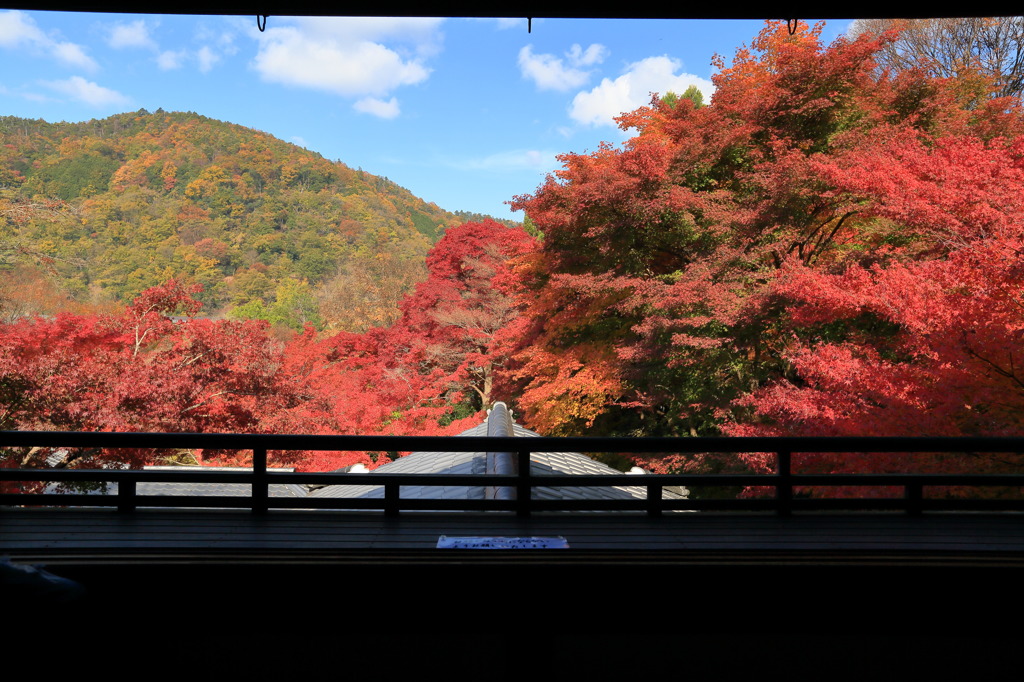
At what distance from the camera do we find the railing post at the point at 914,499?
339 cm

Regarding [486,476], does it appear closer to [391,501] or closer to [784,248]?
[391,501]

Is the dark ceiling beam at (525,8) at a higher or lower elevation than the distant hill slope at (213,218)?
lower

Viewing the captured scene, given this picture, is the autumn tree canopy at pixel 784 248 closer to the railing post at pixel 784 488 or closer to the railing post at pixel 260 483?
the railing post at pixel 784 488

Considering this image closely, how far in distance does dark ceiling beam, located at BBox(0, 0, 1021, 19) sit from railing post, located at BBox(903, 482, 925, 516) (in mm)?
2218

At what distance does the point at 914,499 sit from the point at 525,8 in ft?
10.0

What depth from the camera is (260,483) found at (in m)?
3.21

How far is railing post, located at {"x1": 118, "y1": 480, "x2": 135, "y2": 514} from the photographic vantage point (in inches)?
127

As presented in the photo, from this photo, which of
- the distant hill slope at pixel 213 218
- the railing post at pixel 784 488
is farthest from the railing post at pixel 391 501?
the distant hill slope at pixel 213 218

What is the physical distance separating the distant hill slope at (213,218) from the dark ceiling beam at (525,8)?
1825 cm

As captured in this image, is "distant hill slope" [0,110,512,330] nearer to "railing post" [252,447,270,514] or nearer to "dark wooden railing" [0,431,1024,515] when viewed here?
"dark wooden railing" [0,431,1024,515]
